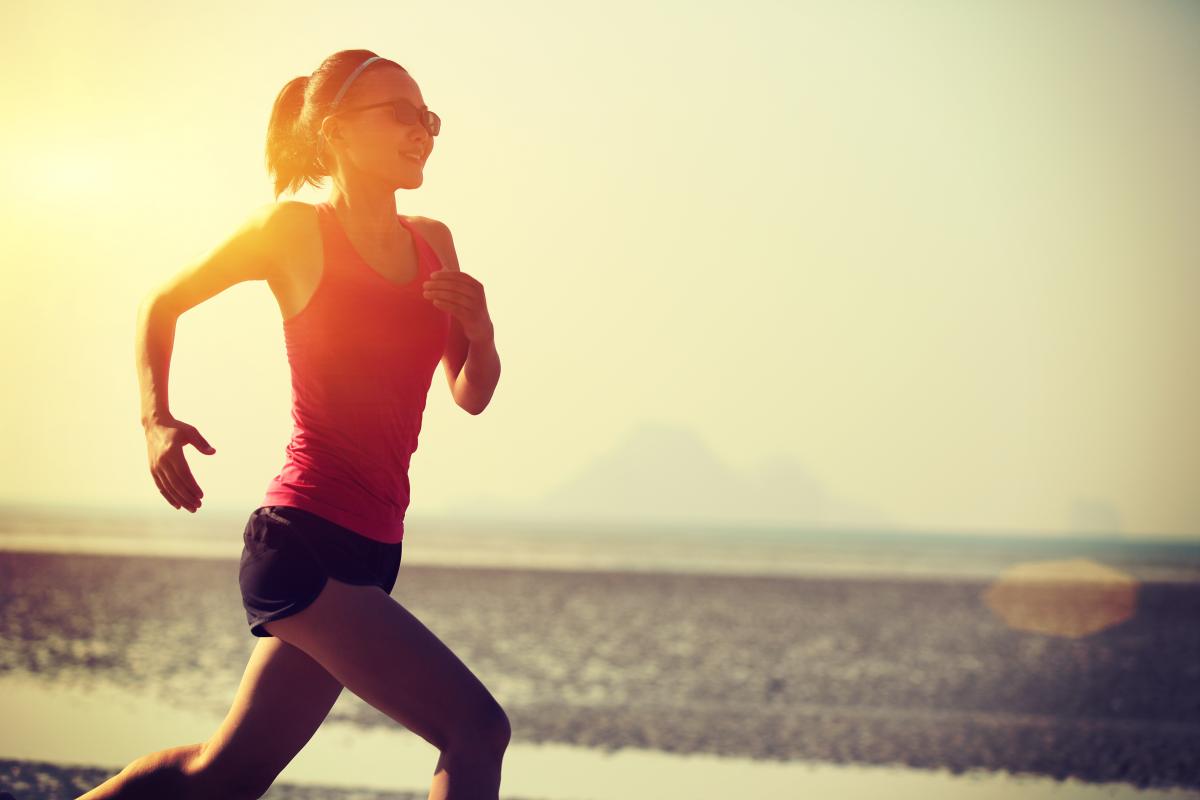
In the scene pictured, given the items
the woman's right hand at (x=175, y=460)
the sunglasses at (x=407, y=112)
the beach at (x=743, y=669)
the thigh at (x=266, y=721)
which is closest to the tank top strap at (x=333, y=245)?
the sunglasses at (x=407, y=112)

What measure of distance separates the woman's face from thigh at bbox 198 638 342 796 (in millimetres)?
1035

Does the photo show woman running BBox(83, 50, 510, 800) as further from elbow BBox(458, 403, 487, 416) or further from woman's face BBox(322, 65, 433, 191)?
elbow BBox(458, 403, 487, 416)

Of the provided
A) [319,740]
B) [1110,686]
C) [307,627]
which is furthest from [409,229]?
[1110,686]

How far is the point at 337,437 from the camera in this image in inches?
96.1

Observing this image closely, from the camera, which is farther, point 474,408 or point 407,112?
point 474,408

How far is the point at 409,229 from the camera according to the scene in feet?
8.95

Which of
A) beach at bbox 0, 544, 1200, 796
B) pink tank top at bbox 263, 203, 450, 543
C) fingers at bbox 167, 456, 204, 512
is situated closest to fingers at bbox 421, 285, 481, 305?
pink tank top at bbox 263, 203, 450, 543

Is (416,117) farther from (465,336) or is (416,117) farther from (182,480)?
(182,480)

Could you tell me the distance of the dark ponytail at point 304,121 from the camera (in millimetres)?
2607

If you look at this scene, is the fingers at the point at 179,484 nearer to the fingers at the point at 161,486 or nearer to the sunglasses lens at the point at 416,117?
the fingers at the point at 161,486

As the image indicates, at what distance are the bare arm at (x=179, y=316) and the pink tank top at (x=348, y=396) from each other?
11cm

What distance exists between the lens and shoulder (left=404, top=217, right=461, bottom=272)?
2.79 m

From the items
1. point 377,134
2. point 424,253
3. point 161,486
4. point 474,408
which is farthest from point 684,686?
point 161,486

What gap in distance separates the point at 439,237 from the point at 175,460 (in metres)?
0.90
